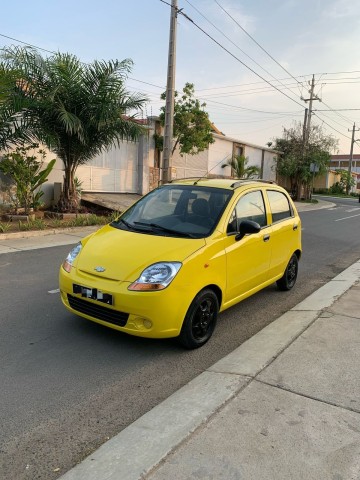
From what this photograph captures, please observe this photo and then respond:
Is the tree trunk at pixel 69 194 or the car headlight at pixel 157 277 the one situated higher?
the tree trunk at pixel 69 194

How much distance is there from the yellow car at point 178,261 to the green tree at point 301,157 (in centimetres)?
2947

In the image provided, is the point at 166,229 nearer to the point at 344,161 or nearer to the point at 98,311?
the point at 98,311

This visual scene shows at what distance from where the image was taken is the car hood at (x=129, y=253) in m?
3.80

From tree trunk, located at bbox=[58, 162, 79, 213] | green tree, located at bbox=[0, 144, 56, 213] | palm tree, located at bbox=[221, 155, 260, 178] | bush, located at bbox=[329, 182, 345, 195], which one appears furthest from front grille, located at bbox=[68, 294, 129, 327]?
bush, located at bbox=[329, 182, 345, 195]

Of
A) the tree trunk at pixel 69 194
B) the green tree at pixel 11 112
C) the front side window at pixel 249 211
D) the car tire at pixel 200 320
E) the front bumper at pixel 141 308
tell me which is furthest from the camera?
the tree trunk at pixel 69 194

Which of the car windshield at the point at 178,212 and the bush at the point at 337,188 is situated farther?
the bush at the point at 337,188

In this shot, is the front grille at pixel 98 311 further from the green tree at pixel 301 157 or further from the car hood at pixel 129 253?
the green tree at pixel 301 157

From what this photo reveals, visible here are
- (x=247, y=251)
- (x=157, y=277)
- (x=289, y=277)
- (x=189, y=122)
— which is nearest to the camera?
(x=157, y=277)

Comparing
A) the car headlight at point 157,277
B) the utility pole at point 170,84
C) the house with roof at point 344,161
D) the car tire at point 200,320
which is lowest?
the car tire at point 200,320

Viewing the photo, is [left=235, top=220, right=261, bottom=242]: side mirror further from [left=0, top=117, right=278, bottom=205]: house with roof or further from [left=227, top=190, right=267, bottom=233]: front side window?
[left=0, top=117, right=278, bottom=205]: house with roof

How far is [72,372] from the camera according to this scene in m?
3.54

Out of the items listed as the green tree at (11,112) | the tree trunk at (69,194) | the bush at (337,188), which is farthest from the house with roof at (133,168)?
the bush at (337,188)

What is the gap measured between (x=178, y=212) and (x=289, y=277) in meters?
2.47

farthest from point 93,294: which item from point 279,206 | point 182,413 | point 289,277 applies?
point 289,277
